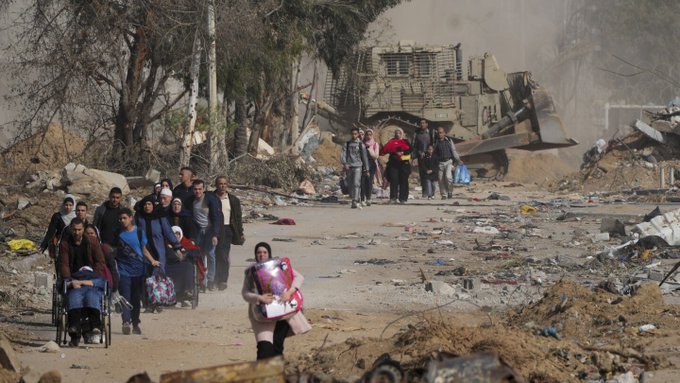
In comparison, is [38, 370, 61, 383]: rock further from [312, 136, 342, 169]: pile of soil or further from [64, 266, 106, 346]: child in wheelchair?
[312, 136, 342, 169]: pile of soil

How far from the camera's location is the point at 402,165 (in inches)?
1033

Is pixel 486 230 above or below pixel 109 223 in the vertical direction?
below

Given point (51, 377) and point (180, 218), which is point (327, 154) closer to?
point (180, 218)

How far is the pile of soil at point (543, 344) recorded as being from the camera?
9312mm

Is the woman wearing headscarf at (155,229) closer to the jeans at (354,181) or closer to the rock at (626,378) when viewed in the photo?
the rock at (626,378)

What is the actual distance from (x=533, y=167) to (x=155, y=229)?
30.3 meters

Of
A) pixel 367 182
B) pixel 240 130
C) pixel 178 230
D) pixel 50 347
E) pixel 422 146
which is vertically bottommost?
pixel 50 347

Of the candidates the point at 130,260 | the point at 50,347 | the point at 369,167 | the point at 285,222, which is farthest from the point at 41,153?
the point at 50,347

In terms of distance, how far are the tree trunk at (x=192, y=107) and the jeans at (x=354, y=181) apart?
13.1ft

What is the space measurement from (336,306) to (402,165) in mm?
13078

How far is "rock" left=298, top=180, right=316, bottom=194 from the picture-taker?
29.7 metres

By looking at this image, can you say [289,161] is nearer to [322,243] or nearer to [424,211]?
[424,211]

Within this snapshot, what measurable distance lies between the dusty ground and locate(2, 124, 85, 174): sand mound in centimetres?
668

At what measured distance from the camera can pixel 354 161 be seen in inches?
962
